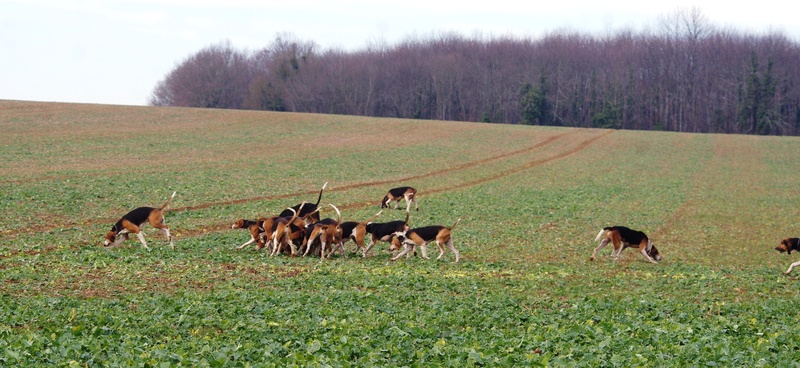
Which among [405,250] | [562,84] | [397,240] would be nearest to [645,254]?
[405,250]

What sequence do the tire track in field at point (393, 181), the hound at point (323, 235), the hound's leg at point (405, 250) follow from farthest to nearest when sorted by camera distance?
the tire track in field at point (393, 181) → the hound's leg at point (405, 250) → the hound at point (323, 235)

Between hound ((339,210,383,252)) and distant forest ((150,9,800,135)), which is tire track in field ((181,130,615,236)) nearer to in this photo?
hound ((339,210,383,252))

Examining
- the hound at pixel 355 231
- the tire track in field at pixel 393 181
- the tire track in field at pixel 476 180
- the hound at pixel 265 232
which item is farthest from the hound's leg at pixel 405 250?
the tire track in field at pixel 393 181

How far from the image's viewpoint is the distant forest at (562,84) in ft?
352

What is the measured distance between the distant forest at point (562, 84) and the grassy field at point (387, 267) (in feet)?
189

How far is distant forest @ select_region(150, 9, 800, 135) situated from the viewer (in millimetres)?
107250

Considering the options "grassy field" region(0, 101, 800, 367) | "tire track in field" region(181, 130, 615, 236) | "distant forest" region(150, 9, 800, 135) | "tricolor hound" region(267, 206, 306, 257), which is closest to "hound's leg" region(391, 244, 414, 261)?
"grassy field" region(0, 101, 800, 367)

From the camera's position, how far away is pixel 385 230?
19500mm

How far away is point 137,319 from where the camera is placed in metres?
11.3

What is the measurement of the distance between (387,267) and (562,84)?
335ft

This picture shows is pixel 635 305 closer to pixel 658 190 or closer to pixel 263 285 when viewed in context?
pixel 263 285

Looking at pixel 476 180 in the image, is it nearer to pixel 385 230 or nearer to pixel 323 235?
pixel 385 230

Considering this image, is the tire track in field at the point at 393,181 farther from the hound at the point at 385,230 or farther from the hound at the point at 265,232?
the hound at the point at 385,230

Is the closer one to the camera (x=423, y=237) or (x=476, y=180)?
(x=423, y=237)
